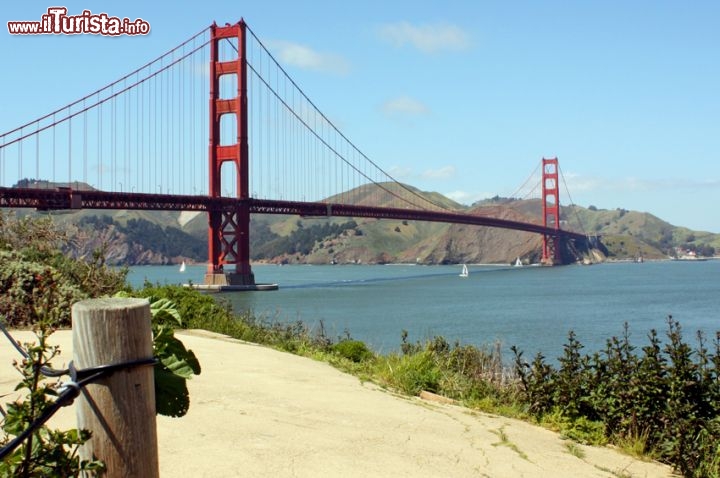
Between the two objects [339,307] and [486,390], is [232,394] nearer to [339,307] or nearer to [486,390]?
[486,390]

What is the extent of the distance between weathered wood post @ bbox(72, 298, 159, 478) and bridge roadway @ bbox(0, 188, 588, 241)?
147ft

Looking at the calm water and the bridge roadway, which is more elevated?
the bridge roadway

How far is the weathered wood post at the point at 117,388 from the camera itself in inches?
87.8

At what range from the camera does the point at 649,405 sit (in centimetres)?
763

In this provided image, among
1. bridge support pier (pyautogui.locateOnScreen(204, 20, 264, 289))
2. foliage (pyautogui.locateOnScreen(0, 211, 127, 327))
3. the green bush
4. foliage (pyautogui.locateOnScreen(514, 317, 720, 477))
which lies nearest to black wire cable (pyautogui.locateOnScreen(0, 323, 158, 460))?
foliage (pyautogui.locateOnScreen(514, 317, 720, 477))

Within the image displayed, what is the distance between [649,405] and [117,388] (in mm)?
6531

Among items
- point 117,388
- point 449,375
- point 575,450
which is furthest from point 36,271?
point 117,388

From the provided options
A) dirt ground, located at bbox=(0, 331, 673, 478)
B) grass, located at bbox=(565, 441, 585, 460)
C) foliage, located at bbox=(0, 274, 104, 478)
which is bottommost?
grass, located at bbox=(565, 441, 585, 460)

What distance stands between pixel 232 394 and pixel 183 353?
14.0 feet

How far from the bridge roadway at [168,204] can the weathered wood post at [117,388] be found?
45.0m

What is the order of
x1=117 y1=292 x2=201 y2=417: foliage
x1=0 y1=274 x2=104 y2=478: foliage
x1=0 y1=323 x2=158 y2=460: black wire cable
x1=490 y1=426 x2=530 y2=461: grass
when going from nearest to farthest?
1. x1=0 y1=323 x2=158 y2=460: black wire cable
2. x1=0 y1=274 x2=104 y2=478: foliage
3. x1=117 y1=292 x2=201 y2=417: foliage
4. x1=490 y1=426 x2=530 y2=461: grass

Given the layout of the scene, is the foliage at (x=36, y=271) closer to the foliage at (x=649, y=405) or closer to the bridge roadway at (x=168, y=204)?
the foliage at (x=649, y=405)

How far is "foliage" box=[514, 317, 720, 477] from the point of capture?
6914 mm

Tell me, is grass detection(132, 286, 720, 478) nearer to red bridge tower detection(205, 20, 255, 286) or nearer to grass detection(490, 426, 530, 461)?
grass detection(490, 426, 530, 461)
